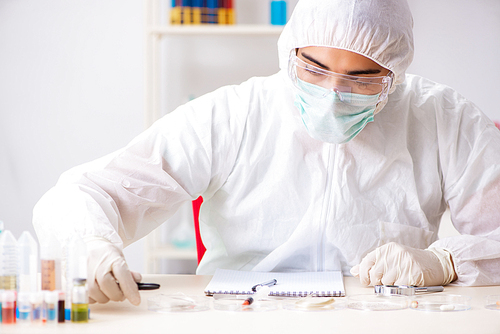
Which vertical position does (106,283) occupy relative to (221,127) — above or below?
below

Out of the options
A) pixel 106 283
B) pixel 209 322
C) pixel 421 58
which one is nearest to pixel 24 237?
pixel 106 283

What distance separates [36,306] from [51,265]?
61mm

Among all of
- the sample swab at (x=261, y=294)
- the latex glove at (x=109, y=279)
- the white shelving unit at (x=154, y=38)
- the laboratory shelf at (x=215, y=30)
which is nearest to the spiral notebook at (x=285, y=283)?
the sample swab at (x=261, y=294)

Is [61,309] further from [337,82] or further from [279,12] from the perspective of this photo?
[279,12]

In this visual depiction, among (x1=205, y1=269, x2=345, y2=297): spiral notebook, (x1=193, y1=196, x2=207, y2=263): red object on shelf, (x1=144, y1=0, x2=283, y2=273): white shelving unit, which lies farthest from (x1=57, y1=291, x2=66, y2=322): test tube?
(x1=144, y1=0, x2=283, y2=273): white shelving unit

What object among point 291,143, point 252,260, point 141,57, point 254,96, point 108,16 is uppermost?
point 108,16

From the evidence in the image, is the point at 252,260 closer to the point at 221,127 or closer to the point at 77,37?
the point at 221,127

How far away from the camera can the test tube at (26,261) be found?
0.78 m

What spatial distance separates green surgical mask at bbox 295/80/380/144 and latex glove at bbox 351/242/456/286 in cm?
29

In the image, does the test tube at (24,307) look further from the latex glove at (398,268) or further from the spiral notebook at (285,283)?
the latex glove at (398,268)

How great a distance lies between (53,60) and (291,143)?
6.06 feet

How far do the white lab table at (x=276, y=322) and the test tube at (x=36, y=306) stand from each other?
0.07 ft

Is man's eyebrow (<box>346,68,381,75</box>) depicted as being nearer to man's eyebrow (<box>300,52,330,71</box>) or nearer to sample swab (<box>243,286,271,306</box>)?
man's eyebrow (<box>300,52,330,71</box>)

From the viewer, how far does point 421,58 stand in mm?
2650
